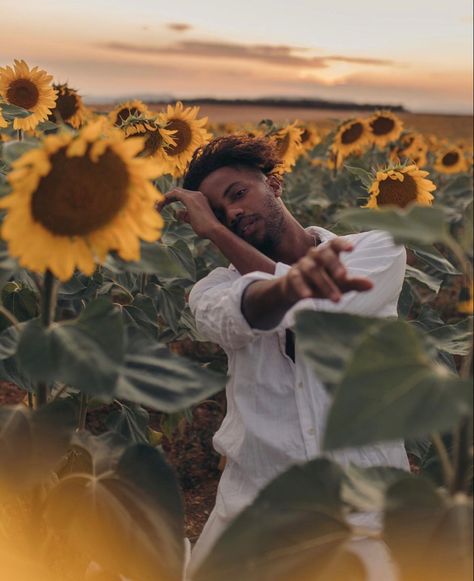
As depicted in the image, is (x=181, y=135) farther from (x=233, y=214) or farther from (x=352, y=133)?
(x=352, y=133)

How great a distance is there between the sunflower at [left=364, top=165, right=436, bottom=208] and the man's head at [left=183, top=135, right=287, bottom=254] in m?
0.73

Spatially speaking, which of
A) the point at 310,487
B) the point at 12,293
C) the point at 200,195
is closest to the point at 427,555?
the point at 310,487

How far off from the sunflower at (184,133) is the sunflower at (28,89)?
2.44 feet

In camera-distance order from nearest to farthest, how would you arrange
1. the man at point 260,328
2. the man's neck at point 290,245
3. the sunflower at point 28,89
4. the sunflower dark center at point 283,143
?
1. the man at point 260,328
2. the man's neck at point 290,245
3. the sunflower at point 28,89
4. the sunflower dark center at point 283,143

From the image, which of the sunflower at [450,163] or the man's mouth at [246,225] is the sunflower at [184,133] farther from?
the sunflower at [450,163]

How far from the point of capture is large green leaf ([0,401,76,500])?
4.33ft

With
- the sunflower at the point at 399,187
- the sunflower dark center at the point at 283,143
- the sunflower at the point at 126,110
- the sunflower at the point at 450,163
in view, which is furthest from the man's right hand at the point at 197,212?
the sunflower at the point at 450,163

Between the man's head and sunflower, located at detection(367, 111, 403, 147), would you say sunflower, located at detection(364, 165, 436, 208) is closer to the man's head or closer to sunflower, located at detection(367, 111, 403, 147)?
the man's head

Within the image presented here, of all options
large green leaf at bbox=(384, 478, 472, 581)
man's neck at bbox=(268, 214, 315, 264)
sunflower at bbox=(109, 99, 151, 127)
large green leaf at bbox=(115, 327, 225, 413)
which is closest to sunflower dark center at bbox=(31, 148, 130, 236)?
large green leaf at bbox=(115, 327, 225, 413)

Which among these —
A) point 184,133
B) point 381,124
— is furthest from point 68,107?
point 381,124

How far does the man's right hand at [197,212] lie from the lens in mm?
1993

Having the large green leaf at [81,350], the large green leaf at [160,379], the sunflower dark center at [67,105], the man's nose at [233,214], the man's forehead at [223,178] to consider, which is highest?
the sunflower dark center at [67,105]

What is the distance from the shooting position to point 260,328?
1579mm

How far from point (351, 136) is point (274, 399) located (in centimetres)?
487
